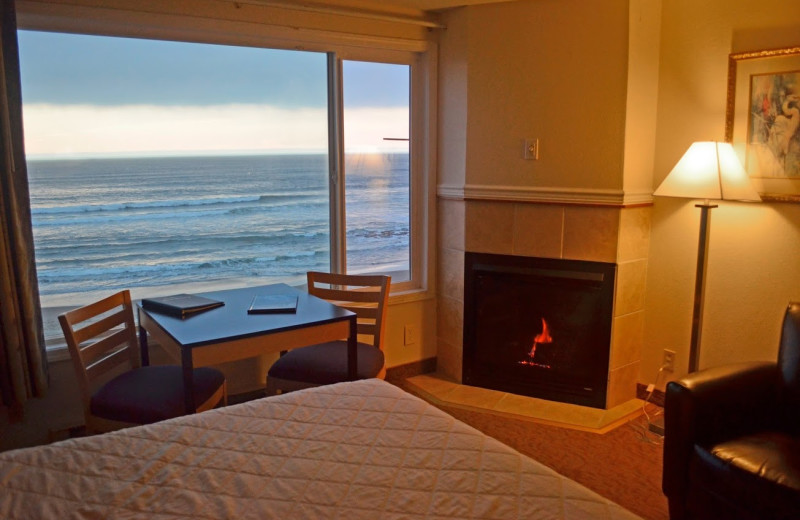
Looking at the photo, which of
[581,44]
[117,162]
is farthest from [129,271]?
[581,44]

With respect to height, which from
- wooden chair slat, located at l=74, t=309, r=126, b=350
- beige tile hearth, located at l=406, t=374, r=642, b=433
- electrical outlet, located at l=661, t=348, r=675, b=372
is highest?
wooden chair slat, located at l=74, t=309, r=126, b=350

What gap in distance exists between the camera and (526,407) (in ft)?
11.5

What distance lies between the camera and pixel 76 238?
314 centimetres

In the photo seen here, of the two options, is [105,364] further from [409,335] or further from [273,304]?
[409,335]

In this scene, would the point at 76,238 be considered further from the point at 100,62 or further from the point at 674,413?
the point at 674,413

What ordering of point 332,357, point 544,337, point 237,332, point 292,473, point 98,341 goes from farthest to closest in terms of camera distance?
point 544,337
point 332,357
point 98,341
point 237,332
point 292,473

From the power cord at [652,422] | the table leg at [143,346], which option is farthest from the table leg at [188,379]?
the power cord at [652,422]

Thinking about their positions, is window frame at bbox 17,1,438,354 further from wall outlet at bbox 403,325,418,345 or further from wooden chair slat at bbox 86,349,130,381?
wooden chair slat at bbox 86,349,130,381

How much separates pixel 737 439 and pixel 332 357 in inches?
66.5

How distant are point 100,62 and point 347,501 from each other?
8.81 ft

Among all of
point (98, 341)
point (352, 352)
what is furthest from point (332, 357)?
point (98, 341)

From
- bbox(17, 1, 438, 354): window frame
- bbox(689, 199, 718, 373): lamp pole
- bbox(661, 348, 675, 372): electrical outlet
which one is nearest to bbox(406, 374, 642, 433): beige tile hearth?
bbox(661, 348, 675, 372): electrical outlet

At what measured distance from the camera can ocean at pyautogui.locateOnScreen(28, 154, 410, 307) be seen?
3.11 metres

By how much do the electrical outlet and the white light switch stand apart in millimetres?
1301
